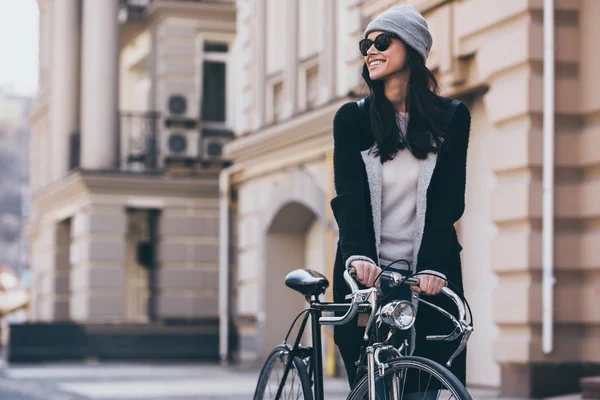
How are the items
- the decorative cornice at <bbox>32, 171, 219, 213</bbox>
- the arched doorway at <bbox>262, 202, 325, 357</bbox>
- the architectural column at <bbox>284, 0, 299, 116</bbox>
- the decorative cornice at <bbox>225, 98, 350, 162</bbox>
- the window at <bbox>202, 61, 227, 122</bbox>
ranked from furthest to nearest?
the window at <bbox>202, 61, 227, 122</bbox>, the decorative cornice at <bbox>32, 171, 219, 213</bbox>, the arched doorway at <bbox>262, 202, 325, 357</bbox>, the architectural column at <bbox>284, 0, 299, 116</bbox>, the decorative cornice at <bbox>225, 98, 350, 162</bbox>

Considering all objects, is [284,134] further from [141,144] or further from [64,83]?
[64,83]

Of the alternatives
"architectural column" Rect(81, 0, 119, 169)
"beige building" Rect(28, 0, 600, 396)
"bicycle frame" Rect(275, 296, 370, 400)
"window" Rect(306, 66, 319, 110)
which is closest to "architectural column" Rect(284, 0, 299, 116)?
"beige building" Rect(28, 0, 600, 396)

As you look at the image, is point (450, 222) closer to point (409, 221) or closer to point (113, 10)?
point (409, 221)

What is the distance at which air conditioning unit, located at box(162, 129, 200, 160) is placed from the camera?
24.0 meters

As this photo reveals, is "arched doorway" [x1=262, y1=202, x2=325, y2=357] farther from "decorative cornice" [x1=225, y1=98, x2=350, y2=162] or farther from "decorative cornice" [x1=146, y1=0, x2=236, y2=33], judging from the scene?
"decorative cornice" [x1=146, y1=0, x2=236, y2=33]

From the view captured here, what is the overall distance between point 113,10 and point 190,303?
5659mm

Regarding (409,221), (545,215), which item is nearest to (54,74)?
(545,215)

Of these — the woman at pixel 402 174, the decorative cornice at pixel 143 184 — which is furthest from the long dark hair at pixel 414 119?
the decorative cornice at pixel 143 184

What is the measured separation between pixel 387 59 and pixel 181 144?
20093mm

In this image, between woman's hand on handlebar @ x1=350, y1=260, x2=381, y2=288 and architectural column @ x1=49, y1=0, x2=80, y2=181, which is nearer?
woman's hand on handlebar @ x1=350, y1=260, x2=381, y2=288

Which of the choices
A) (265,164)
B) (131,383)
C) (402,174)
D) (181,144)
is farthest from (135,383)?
(402,174)

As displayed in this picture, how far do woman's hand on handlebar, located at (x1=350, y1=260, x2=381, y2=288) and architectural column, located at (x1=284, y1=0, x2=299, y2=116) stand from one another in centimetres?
1307

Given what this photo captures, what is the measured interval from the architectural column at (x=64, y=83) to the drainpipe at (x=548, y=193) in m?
16.6

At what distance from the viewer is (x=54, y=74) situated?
26922mm
